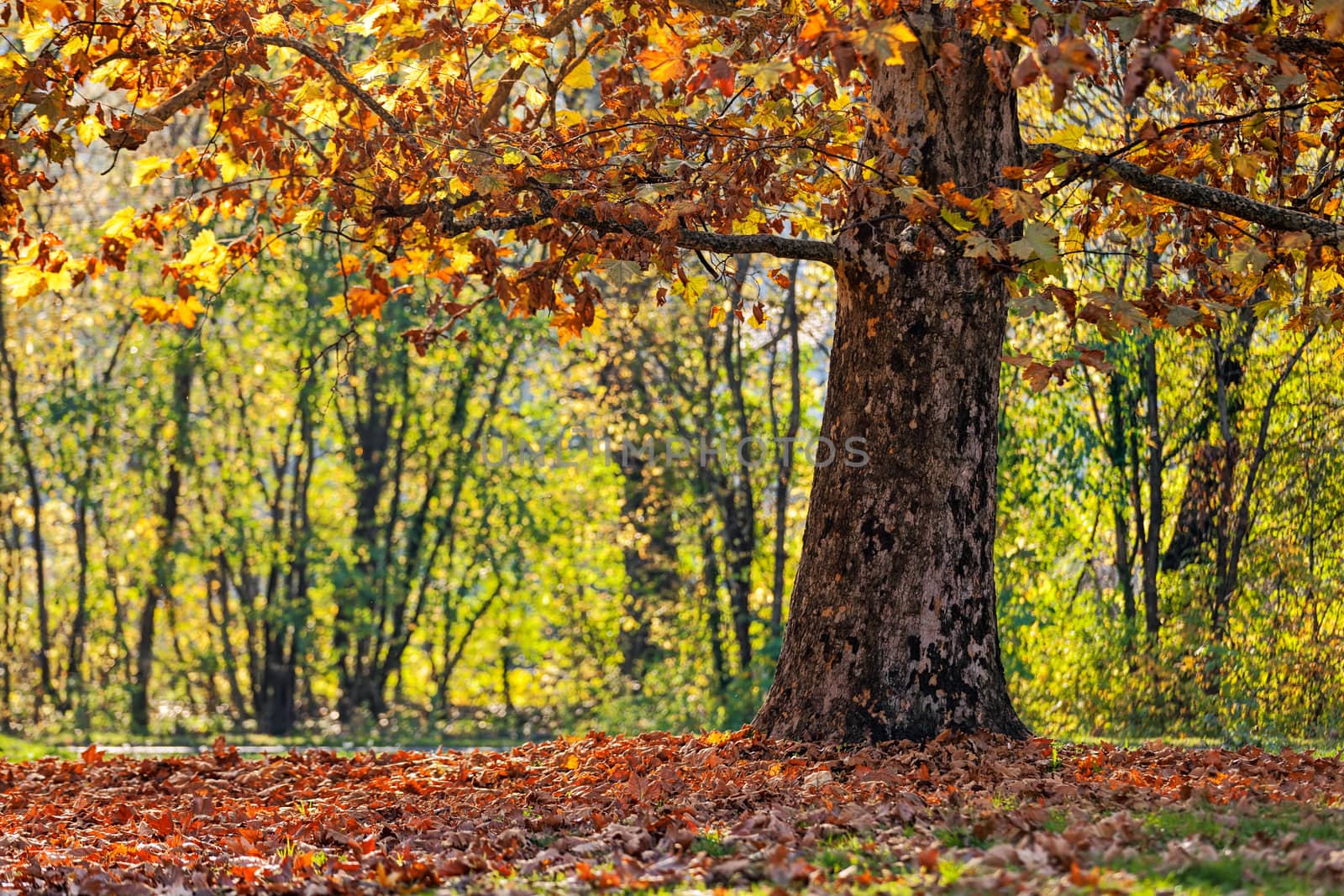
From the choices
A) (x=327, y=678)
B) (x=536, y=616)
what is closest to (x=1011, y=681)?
(x=536, y=616)

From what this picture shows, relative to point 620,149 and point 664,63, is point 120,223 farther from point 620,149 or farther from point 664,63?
point 664,63

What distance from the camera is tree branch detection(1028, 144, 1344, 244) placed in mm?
6121

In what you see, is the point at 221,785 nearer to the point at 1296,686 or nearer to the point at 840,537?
the point at 840,537

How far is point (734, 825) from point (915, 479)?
7.86ft

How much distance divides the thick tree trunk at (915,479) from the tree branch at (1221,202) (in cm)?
61

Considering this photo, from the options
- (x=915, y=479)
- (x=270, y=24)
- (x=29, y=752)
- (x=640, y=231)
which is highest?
(x=270, y=24)

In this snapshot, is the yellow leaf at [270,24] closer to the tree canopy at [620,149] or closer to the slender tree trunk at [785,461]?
the tree canopy at [620,149]

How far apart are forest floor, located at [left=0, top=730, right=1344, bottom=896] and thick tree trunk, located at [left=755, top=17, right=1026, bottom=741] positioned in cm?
32

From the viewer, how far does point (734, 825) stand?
4.82 metres

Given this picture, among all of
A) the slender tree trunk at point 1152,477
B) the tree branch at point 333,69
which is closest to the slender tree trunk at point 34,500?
the tree branch at point 333,69

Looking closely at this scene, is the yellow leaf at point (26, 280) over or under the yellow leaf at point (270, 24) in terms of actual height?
under

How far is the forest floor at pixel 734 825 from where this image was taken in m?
4.00

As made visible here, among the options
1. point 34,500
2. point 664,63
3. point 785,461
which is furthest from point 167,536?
point 664,63

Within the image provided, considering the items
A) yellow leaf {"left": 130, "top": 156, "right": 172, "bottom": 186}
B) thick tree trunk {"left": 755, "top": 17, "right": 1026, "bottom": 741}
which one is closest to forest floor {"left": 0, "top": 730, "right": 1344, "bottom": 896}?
thick tree trunk {"left": 755, "top": 17, "right": 1026, "bottom": 741}
